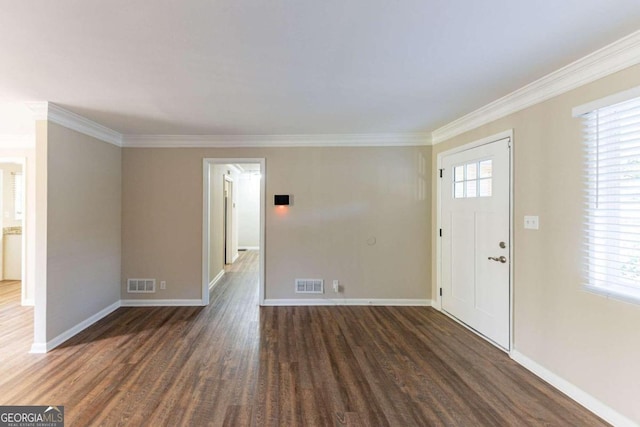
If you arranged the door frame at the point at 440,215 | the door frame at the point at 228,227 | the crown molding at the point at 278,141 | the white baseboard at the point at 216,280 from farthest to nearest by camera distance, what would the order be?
the door frame at the point at 228,227, the white baseboard at the point at 216,280, the crown molding at the point at 278,141, the door frame at the point at 440,215

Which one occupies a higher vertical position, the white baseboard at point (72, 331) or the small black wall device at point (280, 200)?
the small black wall device at point (280, 200)

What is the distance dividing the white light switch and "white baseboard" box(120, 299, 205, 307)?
4149 mm

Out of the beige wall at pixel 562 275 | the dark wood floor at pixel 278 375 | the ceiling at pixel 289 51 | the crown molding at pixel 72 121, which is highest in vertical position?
the ceiling at pixel 289 51

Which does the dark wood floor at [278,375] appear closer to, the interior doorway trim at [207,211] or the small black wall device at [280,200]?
the interior doorway trim at [207,211]

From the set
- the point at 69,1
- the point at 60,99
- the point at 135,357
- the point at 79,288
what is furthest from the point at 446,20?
the point at 79,288

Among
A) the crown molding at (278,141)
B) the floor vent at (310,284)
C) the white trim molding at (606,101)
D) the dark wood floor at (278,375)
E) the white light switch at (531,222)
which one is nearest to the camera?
the white trim molding at (606,101)

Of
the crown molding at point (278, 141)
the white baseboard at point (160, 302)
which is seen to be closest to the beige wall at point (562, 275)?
the crown molding at point (278, 141)

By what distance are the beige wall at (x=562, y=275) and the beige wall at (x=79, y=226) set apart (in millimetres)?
4640

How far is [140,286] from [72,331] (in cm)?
99

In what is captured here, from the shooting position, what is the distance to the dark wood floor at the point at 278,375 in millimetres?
2006

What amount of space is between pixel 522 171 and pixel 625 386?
67.6 inches

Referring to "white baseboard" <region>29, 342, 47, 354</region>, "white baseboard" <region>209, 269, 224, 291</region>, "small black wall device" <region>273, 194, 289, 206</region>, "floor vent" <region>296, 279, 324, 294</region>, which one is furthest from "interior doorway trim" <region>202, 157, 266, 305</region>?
"white baseboard" <region>29, 342, 47, 354</region>

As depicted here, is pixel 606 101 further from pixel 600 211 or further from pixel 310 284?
pixel 310 284

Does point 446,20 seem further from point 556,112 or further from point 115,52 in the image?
point 115,52
